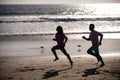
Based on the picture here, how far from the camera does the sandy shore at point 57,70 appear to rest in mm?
9523

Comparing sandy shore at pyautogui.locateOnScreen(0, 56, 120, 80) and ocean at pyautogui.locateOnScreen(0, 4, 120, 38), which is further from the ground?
sandy shore at pyautogui.locateOnScreen(0, 56, 120, 80)

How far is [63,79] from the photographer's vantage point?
9.21 meters

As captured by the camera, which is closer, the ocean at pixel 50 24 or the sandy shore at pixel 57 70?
the sandy shore at pixel 57 70

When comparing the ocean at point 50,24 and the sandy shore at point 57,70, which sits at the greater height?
the sandy shore at point 57,70

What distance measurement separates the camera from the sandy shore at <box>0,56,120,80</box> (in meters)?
9.52

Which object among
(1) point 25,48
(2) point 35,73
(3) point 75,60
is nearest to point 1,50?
(1) point 25,48

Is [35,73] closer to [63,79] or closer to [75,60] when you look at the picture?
[63,79]

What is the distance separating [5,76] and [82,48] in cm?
Result: 784

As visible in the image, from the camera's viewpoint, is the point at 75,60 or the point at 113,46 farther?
the point at 113,46

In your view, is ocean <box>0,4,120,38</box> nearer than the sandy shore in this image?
No

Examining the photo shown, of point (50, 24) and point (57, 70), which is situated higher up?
point (57, 70)

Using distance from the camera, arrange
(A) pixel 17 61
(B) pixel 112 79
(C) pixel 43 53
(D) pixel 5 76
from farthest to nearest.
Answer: (C) pixel 43 53 → (A) pixel 17 61 → (D) pixel 5 76 → (B) pixel 112 79

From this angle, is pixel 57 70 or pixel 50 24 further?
pixel 50 24

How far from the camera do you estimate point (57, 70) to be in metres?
10.5
